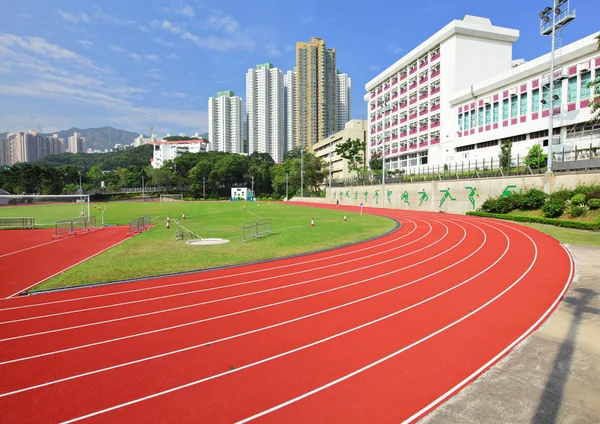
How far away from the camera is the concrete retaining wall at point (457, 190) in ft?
75.7

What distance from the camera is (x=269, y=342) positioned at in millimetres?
6141

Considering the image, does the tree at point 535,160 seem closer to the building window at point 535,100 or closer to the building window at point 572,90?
the building window at point 572,90

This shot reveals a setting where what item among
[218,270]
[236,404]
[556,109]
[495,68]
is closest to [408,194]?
[556,109]

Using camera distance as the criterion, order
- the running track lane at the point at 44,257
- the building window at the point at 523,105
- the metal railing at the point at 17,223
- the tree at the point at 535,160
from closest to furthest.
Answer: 1. the running track lane at the point at 44,257
2. the tree at the point at 535,160
3. the metal railing at the point at 17,223
4. the building window at the point at 523,105

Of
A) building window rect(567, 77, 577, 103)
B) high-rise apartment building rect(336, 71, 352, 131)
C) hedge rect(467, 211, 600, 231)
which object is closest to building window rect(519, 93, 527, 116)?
building window rect(567, 77, 577, 103)

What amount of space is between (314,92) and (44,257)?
13893cm

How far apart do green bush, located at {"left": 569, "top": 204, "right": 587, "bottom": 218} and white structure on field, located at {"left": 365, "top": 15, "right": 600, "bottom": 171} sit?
10.4 meters

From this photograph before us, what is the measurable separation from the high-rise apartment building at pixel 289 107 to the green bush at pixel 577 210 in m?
149

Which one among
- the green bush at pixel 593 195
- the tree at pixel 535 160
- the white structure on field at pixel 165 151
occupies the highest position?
the white structure on field at pixel 165 151

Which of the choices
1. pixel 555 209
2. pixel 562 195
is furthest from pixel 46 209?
pixel 562 195

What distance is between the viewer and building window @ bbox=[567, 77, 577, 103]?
30.2 metres

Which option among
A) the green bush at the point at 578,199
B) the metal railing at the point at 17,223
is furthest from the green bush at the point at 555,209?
the metal railing at the point at 17,223

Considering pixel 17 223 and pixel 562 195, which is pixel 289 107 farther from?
pixel 562 195

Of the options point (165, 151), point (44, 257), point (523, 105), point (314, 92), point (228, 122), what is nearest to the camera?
point (44, 257)
